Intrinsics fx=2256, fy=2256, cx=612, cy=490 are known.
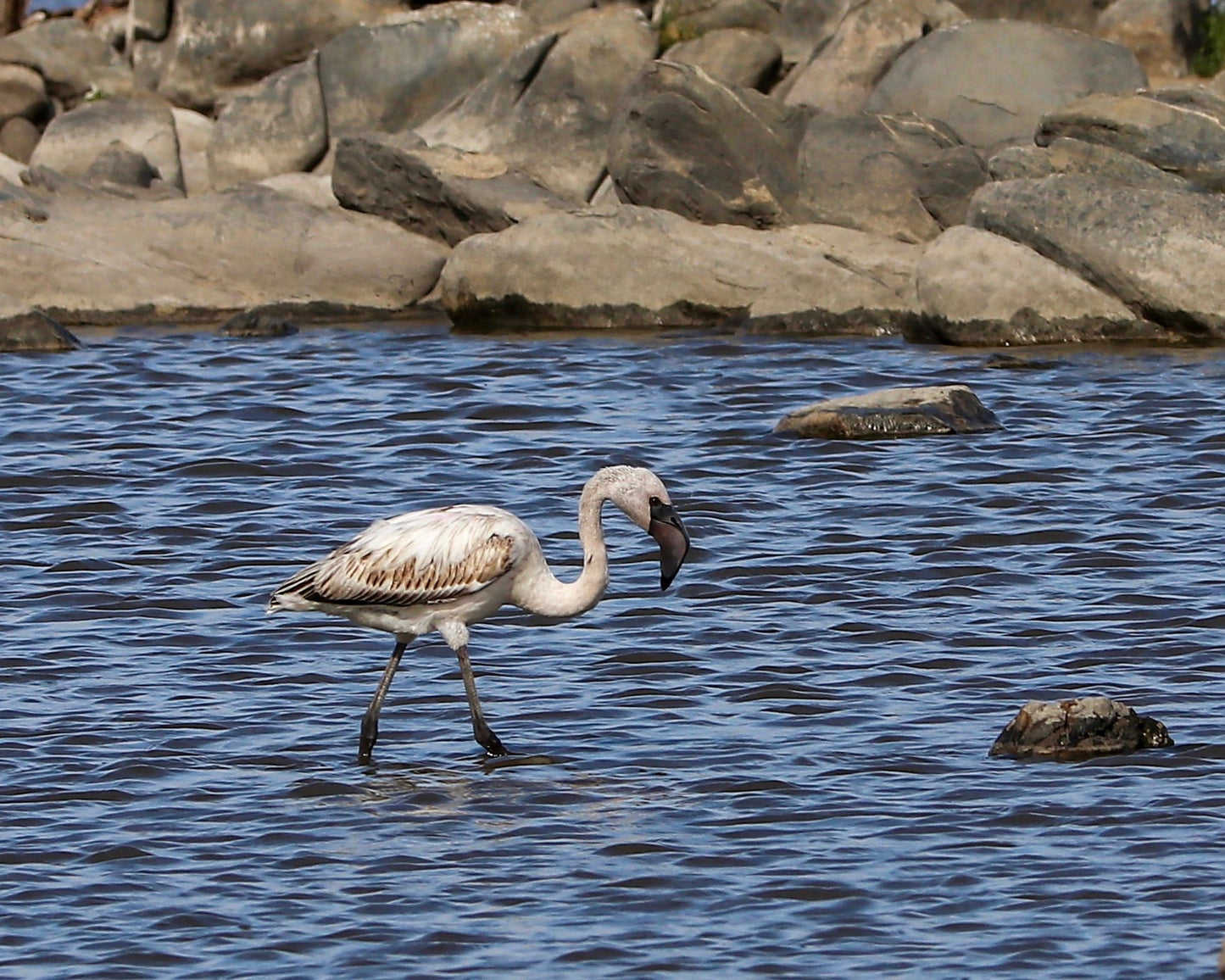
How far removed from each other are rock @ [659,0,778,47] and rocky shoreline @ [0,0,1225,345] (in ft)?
0.13

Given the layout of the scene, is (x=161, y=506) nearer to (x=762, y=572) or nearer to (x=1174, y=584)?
(x=762, y=572)

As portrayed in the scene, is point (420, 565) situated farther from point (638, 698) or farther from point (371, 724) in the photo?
point (638, 698)

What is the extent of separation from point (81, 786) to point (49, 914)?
4.64 ft

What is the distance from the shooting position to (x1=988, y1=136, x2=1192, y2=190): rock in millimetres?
20125

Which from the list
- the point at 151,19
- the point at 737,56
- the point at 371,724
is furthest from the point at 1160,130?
the point at 151,19

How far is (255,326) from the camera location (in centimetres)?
2112

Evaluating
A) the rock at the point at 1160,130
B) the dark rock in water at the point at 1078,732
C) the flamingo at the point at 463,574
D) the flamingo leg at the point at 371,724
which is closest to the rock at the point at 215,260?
the rock at the point at 1160,130

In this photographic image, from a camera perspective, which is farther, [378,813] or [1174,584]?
[1174,584]

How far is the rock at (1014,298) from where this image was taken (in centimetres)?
1920

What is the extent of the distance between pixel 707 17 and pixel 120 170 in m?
7.01

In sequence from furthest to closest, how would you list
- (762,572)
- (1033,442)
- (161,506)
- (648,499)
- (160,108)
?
(160,108) → (1033,442) → (161,506) → (762,572) → (648,499)

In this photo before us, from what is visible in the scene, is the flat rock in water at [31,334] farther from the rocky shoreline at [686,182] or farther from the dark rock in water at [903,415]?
the dark rock in water at [903,415]

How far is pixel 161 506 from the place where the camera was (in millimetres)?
14766

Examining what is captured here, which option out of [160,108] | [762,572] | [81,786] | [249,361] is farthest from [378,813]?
[160,108]
